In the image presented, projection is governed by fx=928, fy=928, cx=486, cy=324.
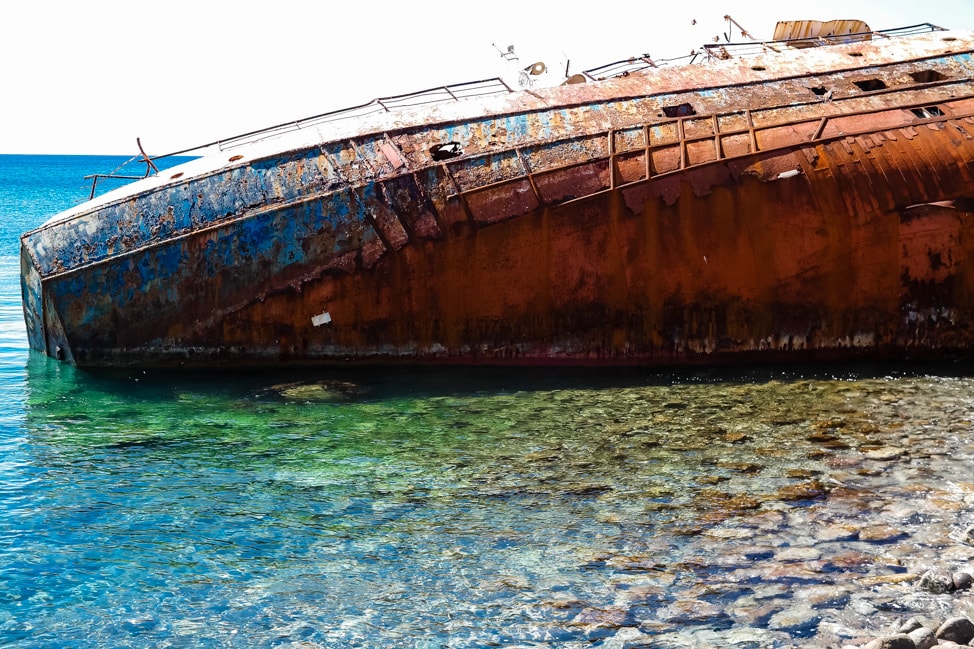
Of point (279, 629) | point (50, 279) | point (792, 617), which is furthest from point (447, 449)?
point (50, 279)

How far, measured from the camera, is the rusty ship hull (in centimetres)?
914

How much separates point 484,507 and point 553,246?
3.66 metres

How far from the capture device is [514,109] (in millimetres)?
9883

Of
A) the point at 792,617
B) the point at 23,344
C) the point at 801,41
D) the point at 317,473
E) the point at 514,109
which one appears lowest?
the point at 792,617

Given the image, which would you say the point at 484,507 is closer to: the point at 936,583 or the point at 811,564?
the point at 811,564

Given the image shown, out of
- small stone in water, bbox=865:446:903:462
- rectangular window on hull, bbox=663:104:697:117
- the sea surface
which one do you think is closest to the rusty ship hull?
rectangular window on hull, bbox=663:104:697:117

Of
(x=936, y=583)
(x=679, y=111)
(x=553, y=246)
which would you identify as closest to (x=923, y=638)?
(x=936, y=583)

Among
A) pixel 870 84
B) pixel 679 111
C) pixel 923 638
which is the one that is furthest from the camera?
pixel 870 84

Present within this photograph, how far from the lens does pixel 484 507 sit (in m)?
6.15

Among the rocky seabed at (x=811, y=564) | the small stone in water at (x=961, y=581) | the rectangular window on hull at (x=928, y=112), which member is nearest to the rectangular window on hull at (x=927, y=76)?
the rectangular window on hull at (x=928, y=112)

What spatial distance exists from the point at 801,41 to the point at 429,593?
9.50 m

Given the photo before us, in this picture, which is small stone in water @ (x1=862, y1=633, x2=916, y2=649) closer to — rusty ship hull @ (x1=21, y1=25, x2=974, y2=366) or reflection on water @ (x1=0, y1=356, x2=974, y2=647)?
reflection on water @ (x1=0, y1=356, x2=974, y2=647)

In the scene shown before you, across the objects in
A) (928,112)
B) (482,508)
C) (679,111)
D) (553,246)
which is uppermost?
(679,111)

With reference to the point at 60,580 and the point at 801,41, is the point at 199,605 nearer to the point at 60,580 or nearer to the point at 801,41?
the point at 60,580
